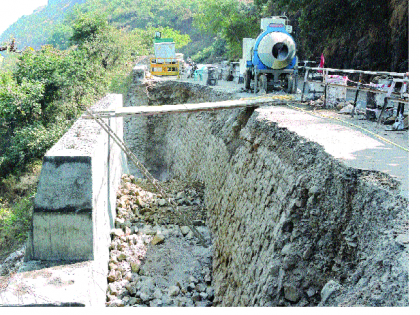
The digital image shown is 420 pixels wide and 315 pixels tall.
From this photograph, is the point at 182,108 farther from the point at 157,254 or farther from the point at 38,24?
the point at 38,24

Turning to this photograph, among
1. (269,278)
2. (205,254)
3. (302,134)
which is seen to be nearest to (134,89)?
(205,254)

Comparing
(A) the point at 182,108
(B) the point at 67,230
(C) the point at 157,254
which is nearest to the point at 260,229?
(B) the point at 67,230

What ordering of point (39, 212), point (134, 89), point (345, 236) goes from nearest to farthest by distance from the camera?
point (345, 236)
point (39, 212)
point (134, 89)

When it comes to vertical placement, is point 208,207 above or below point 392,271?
below

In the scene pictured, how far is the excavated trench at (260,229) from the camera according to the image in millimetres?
4438

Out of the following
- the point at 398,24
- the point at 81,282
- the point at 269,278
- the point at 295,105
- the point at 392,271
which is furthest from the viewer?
the point at 398,24

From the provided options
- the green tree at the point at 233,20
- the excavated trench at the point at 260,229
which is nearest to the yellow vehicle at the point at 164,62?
the green tree at the point at 233,20

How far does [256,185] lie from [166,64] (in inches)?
627

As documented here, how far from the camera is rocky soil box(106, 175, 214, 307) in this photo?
27.3 feet

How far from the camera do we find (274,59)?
13055 mm

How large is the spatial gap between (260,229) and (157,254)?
3.60m

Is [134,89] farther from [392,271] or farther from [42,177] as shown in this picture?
[392,271]

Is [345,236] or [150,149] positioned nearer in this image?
[345,236]

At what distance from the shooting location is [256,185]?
26.3ft
